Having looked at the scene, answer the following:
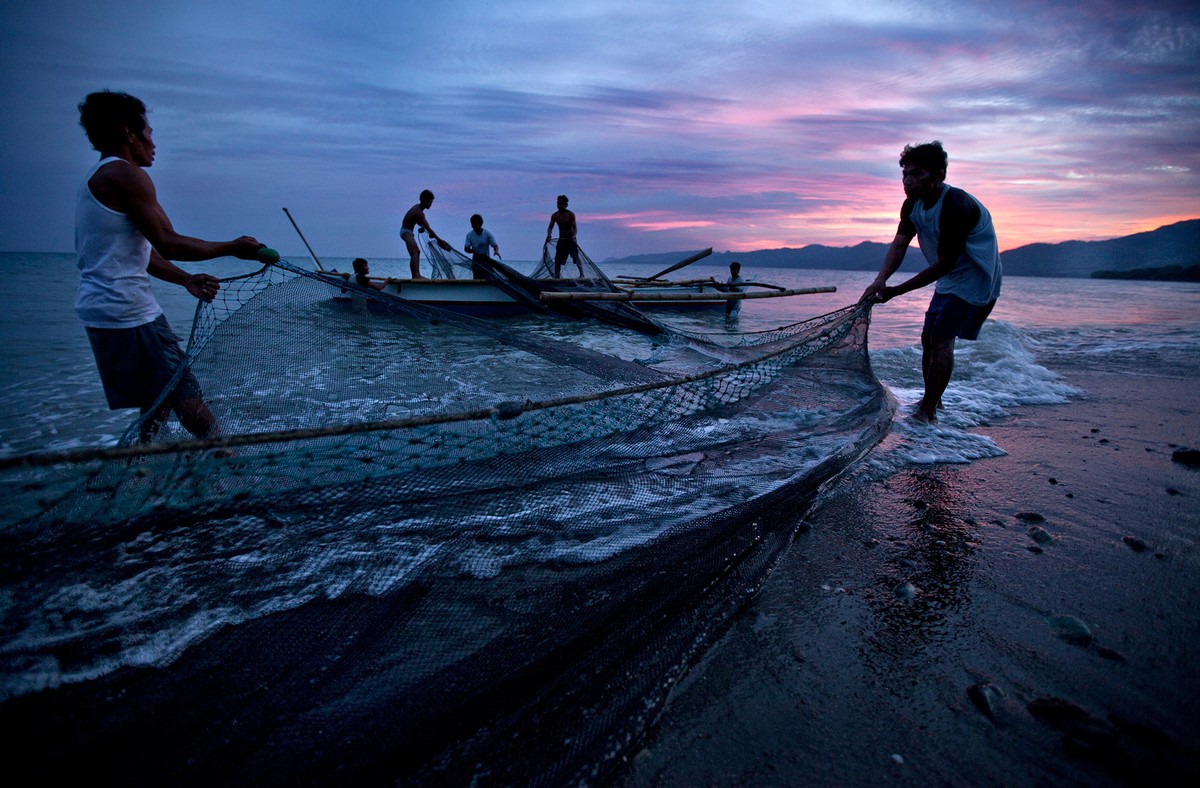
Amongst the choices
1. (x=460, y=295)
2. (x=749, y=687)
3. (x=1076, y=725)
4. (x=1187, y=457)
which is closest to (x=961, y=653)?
(x=1076, y=725)

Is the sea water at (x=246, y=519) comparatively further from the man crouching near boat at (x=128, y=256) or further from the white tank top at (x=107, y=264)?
the white tank top at (x=107, y=264)

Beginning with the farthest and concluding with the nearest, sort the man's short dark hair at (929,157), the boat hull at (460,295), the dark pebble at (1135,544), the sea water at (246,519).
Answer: the boat hull at (460,295) < the man's short dark hair at (929,157) < the dark pebble at (1135,544) < the sea water at (246,519)

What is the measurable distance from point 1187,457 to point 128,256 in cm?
611

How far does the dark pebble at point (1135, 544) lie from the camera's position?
228 cm

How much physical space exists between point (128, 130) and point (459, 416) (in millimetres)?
2138

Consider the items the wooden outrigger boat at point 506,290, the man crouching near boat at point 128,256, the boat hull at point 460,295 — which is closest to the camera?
the man crouching near boat at point 128,256

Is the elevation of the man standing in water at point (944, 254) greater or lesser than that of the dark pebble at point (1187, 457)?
greater

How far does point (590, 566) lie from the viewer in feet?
6.43

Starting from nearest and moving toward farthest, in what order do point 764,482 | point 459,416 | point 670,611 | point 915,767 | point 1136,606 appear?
point 915,767, point 670,611, point 1136,606, point 459,416, point 764,482

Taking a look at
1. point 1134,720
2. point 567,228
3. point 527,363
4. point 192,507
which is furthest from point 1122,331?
point 192,507

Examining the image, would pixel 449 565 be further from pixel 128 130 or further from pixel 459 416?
pixel 128 130

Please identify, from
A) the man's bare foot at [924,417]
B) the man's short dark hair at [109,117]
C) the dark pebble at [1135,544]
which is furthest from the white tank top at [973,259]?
the man's short dark hair at [109,117]

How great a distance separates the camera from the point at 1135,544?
231cm

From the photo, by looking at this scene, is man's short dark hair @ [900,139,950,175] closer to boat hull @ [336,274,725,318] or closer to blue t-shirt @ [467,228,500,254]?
boat hull @ [336,274,725,318]
